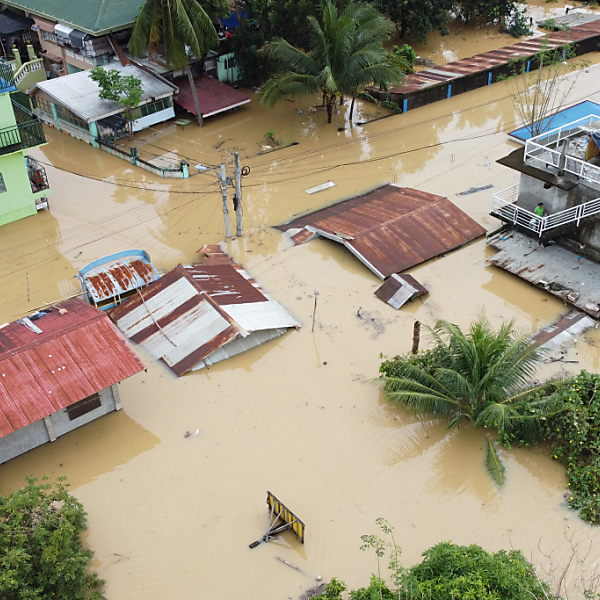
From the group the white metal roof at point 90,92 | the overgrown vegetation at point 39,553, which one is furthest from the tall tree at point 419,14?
the overgrown vegetation at point 39,553

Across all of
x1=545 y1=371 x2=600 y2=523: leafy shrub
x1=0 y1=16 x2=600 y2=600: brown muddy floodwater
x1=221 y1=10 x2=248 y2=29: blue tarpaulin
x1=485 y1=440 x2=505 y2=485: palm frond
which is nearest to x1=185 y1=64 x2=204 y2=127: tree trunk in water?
x1=0 y1=16 x2=600 y2=600: brown muddy floodwater

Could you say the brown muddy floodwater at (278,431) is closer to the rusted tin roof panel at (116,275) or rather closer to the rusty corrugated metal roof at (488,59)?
Answer: the rusted tin roof panel at (116,275)

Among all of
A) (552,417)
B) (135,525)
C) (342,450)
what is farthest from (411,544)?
(135,525)

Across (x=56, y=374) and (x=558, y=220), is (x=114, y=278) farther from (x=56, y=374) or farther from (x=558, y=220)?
(x=558, y=220)

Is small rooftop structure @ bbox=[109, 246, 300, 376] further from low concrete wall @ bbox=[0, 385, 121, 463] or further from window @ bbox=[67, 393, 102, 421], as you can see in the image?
window @ bbox=[67, 393, 102, 421]

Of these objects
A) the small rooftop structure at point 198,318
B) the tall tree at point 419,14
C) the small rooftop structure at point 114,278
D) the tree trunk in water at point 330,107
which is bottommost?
the small rooftop structure at point 198,318

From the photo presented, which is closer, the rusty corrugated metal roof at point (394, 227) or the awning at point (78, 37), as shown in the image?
the rusty corrugated metal roof at point (394, 227)

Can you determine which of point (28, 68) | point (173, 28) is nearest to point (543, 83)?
point (173, 28)

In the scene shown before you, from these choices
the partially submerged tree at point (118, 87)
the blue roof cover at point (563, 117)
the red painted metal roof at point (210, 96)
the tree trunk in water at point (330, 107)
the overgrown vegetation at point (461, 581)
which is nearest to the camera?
the overgrown vegetation at point (461, 581)
